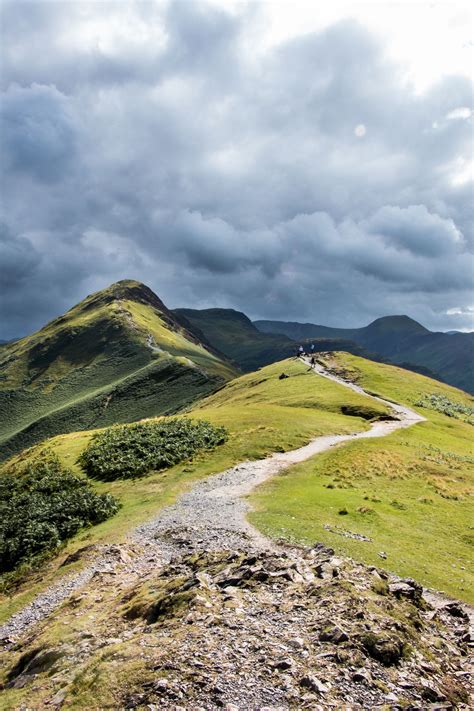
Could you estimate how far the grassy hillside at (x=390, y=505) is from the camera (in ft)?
84.9

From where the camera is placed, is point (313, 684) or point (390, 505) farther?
point (390, 505)

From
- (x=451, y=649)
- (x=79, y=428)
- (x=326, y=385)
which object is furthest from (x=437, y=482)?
(x=79, y=428)

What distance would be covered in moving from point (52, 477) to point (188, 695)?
4577cm

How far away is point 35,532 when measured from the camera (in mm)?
35906

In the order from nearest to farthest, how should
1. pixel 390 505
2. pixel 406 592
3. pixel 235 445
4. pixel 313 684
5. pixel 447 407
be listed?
pixel 313 684, pixel 406 592, pixel 390 505, pixel 235 445, pixel 447 407

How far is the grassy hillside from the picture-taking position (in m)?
25.9

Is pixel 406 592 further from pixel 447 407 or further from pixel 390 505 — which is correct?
pixel 447 407

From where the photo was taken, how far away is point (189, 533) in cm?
3006

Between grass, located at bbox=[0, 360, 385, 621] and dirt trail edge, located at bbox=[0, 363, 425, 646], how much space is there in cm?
144

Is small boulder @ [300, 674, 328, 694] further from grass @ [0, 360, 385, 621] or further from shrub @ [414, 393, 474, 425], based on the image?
shrub @ [414, 393, 474, 425]

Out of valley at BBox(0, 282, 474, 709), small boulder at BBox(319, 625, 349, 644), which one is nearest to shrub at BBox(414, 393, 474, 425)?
valley at BBox(0, 282, 474, 709)

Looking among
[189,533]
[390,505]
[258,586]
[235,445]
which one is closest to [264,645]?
[258,586]

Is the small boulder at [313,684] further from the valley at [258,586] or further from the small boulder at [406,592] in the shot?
the small boulder at [406,592]

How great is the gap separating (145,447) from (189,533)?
27.5 metres
